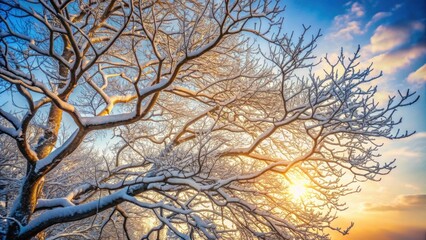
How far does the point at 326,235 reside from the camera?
155 inches

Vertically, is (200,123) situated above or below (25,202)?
above

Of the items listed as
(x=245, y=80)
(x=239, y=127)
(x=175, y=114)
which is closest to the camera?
(x=245, y=80)

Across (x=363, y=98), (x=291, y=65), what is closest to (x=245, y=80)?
(x=291, y=65)

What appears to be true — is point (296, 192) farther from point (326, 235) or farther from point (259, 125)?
point (259, 125)

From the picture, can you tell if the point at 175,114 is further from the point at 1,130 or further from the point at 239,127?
the point at 1,130

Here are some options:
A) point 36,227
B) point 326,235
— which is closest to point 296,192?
point 326,235

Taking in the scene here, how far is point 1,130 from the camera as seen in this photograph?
14.1 feet

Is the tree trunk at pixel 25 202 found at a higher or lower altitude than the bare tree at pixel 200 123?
lower

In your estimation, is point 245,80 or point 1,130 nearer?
point 1,130

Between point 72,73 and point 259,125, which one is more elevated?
point 259,125

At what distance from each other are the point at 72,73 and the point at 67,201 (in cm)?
237

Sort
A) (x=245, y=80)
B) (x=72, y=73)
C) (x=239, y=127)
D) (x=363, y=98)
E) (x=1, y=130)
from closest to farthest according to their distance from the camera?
(x=363, y=98) < (x=72, y=73) < (x=1, y=130) < (x=245, y=80) < (x=239, y=127)

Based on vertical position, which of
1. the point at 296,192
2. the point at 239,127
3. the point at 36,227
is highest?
the point at 239,127

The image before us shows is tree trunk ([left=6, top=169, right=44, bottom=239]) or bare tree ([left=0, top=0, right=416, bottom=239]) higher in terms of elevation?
bare tree ([left=0, top=0, right=416, bottom=239])
